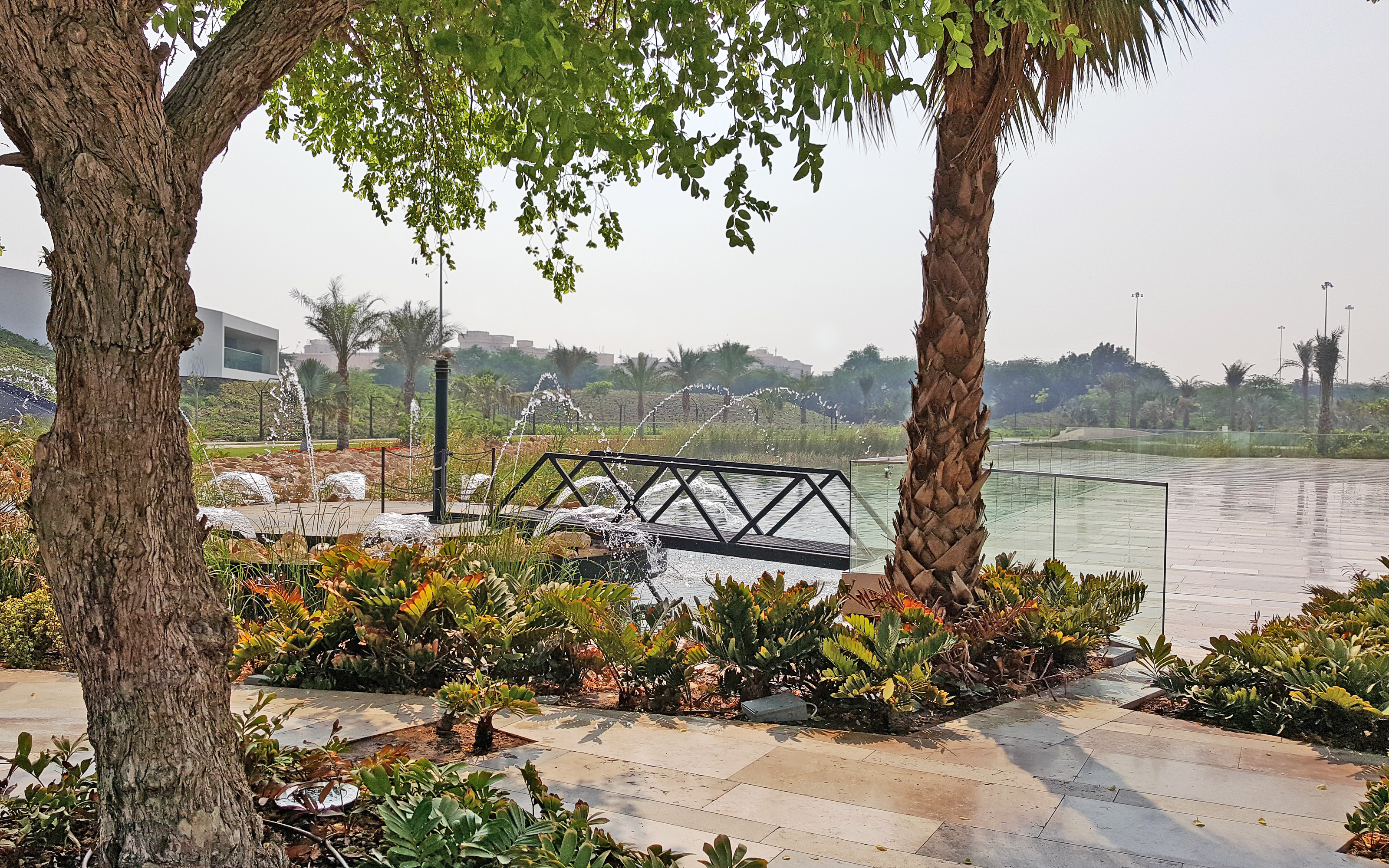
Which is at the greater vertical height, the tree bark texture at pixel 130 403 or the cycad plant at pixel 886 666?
the tree bark texture at pixel 130 403

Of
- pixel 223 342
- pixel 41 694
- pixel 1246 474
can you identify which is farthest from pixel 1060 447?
pixel 223 342

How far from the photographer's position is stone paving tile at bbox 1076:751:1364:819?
10.3 feet

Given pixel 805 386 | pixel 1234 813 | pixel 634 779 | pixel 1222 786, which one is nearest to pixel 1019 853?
pixel 1234 813

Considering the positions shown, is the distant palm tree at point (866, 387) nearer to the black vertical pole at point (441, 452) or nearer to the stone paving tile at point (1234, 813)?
the black vertical pole at point (441, 452)

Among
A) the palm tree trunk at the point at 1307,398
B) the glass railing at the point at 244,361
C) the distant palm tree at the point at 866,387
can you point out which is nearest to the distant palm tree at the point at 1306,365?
the palm tree trunk at the point at 1307,398

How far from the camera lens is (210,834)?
6.44 feet

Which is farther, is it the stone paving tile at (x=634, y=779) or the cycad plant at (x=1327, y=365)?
the cycad plant at (x=1327, y=365)

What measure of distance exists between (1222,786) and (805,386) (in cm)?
4992

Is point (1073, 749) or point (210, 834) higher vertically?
point (210, 834)

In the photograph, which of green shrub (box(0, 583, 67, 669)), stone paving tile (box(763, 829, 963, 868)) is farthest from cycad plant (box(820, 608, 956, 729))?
green shrub (box(0, 583, 67, 669))

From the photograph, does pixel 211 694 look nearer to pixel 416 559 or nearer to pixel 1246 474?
pixel 416 559

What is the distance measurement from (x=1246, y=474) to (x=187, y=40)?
2063 cm

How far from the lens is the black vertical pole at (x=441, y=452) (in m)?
9.94

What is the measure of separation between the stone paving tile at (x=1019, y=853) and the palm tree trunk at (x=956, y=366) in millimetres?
2415
